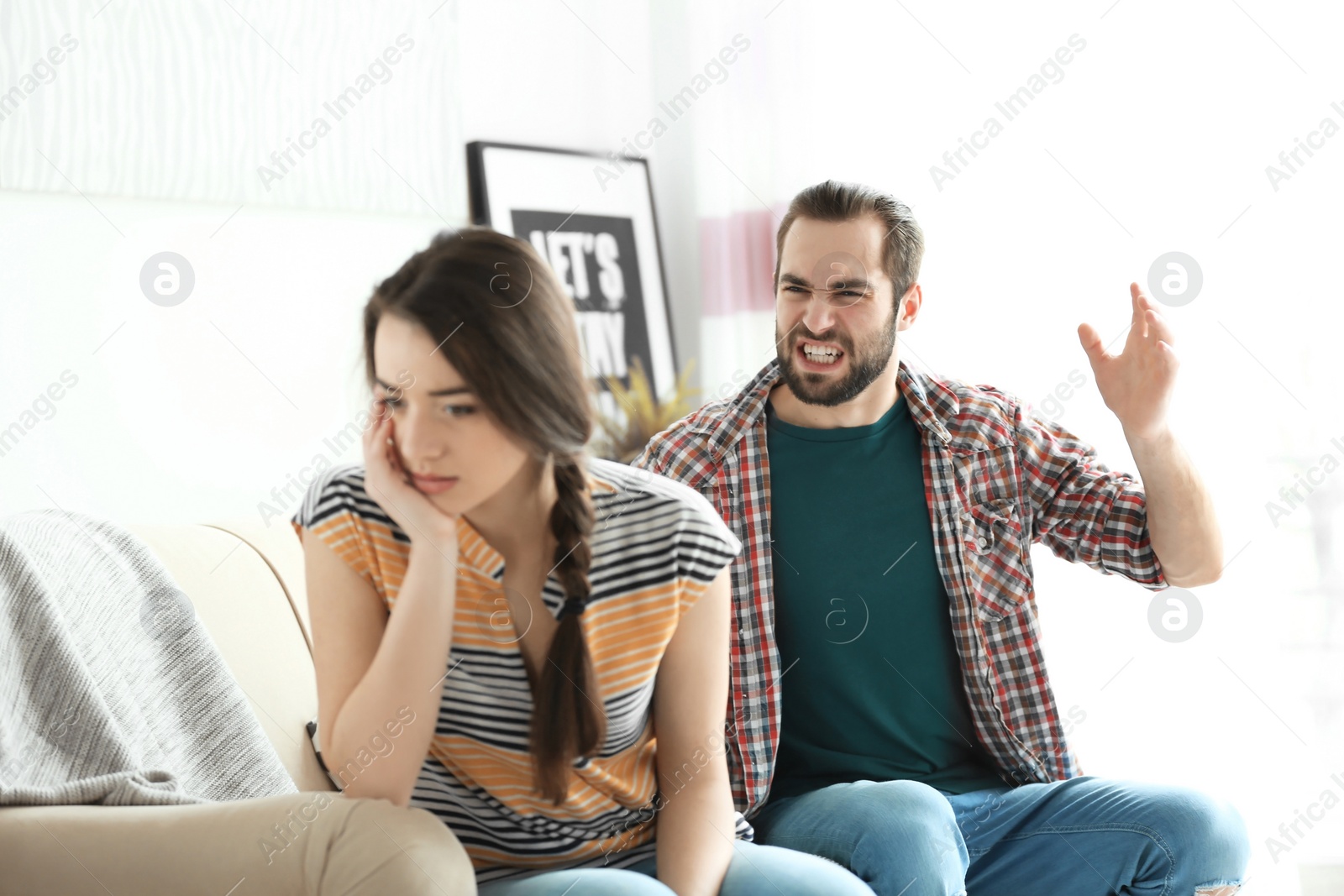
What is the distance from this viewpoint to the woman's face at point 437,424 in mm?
975

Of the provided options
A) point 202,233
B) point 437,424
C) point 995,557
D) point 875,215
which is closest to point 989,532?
point 995,557

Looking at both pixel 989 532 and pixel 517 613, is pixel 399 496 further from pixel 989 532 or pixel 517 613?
pixel 989 532

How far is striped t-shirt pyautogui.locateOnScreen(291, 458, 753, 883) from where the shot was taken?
1.09m

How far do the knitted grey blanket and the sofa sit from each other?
0.08 metres

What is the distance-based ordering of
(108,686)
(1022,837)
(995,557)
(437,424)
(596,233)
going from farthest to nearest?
(596,233) → (995,557) → (1022,837) → (108,686) → (437,424)

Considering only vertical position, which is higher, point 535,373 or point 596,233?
point 596,233

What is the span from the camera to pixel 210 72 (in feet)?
7.25

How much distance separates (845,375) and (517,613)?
820 mm

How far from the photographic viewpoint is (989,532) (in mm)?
1743

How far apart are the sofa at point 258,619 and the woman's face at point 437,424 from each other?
27.6 inches

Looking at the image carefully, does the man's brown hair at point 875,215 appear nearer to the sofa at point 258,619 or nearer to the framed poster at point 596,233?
the sofa at point 258,619

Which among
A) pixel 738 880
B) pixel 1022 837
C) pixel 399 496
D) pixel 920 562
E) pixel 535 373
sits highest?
pixel 535 373

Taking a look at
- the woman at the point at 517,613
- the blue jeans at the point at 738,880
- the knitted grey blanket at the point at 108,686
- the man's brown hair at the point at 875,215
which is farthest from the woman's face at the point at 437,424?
the man's brown hair at the point at 875,215

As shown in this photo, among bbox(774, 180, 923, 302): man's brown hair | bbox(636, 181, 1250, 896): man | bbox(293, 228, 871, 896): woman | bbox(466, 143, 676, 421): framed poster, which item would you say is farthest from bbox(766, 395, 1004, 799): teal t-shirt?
bbox(466, 143, 676, 421): framed poster
